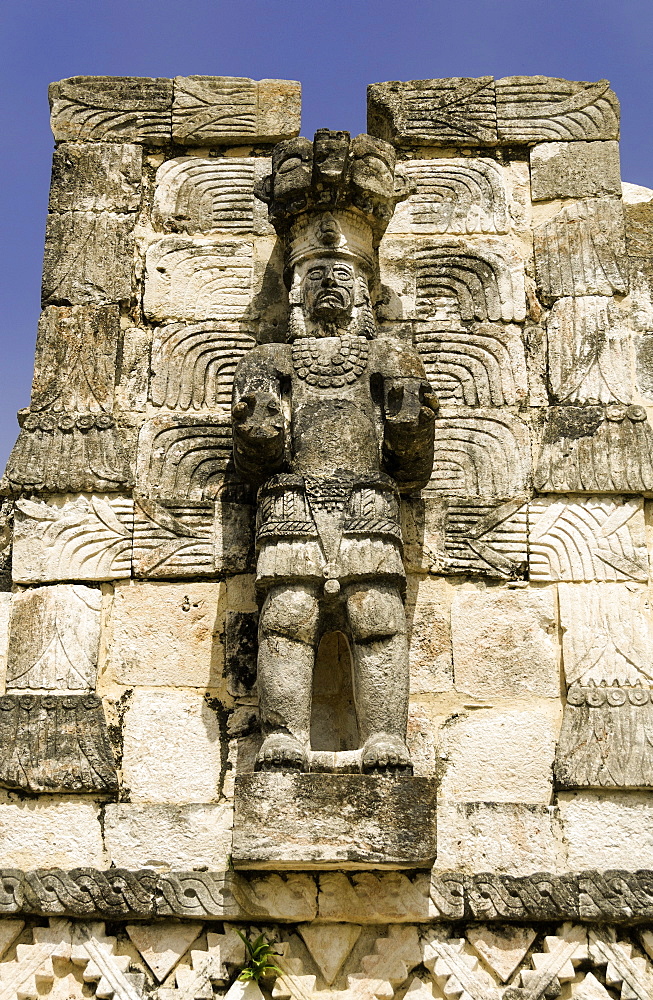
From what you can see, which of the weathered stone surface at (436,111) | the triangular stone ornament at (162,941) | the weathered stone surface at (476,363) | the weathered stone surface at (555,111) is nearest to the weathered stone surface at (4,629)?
the triangular stone ornament at (162,941)

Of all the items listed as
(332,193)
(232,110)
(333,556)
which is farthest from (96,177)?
(333,556)

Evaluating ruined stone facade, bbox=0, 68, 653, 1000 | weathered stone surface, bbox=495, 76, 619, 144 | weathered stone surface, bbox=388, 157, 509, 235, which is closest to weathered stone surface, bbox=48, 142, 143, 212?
ruined stone facade, bbox=0, 68, 653, 1000

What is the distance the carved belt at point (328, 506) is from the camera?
5281 millimetres

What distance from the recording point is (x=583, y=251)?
6.51 m

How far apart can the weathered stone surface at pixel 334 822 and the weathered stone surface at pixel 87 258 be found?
2.88 m

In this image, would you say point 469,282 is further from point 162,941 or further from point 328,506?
point 162,941

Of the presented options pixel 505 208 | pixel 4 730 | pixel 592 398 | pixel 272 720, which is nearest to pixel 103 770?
pixel 4 730

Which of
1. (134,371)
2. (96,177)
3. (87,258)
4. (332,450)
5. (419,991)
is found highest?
(96,177)

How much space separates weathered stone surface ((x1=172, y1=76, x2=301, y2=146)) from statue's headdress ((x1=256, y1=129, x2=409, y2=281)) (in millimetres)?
801

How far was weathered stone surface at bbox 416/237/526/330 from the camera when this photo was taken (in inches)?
252

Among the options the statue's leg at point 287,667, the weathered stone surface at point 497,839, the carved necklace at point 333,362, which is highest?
the carved necklace at point 333,362

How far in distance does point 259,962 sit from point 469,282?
11.6ft

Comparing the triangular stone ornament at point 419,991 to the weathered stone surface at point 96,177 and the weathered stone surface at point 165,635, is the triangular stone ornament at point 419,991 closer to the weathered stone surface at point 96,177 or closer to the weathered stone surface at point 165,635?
the weathered stone surface at point 165,635

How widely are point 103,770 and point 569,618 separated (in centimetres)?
222
